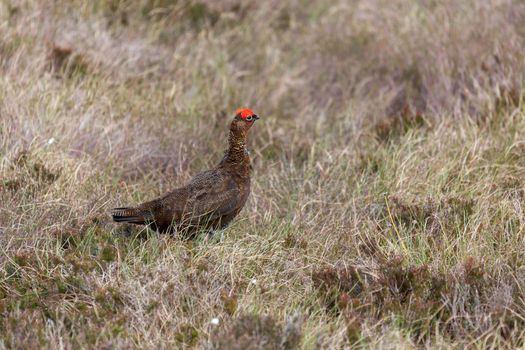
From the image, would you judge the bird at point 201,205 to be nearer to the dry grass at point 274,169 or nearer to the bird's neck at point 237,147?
the bird's neck at point 237,147

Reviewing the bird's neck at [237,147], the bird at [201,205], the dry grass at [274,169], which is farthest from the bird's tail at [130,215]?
the bird's neck at [237,147]

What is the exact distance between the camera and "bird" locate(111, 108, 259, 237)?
16.9ft

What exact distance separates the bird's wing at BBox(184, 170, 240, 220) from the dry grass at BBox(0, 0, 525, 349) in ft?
0.70

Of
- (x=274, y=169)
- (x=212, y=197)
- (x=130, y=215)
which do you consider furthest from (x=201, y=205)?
(x=274, y=169)

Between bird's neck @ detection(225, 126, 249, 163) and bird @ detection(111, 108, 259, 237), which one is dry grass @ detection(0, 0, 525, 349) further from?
bird's neck @ detection(225, 126, 249, 163)

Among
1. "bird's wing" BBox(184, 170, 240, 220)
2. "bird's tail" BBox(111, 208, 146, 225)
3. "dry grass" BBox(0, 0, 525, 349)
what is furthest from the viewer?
"bird's wing" BBox(184, 170, 240, 220)

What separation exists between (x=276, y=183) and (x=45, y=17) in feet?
9.73

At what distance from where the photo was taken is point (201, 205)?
17.1ft

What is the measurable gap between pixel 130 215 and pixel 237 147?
30.5 inches

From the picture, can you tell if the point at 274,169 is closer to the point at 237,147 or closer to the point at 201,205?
the point at 237,147

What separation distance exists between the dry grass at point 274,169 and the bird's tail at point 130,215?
0.11 metres

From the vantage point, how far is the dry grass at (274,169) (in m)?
4.36

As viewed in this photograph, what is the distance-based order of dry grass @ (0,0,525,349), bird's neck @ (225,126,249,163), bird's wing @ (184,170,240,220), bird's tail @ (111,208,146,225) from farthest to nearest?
bird's neck @ (225,126,249,163) → bird's wing @ (184,170,240,220) → bird's tail @ (111,208,146,225) → dry grass @ (0,0,525,349)

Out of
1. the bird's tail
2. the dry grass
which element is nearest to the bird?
the bird's tail
